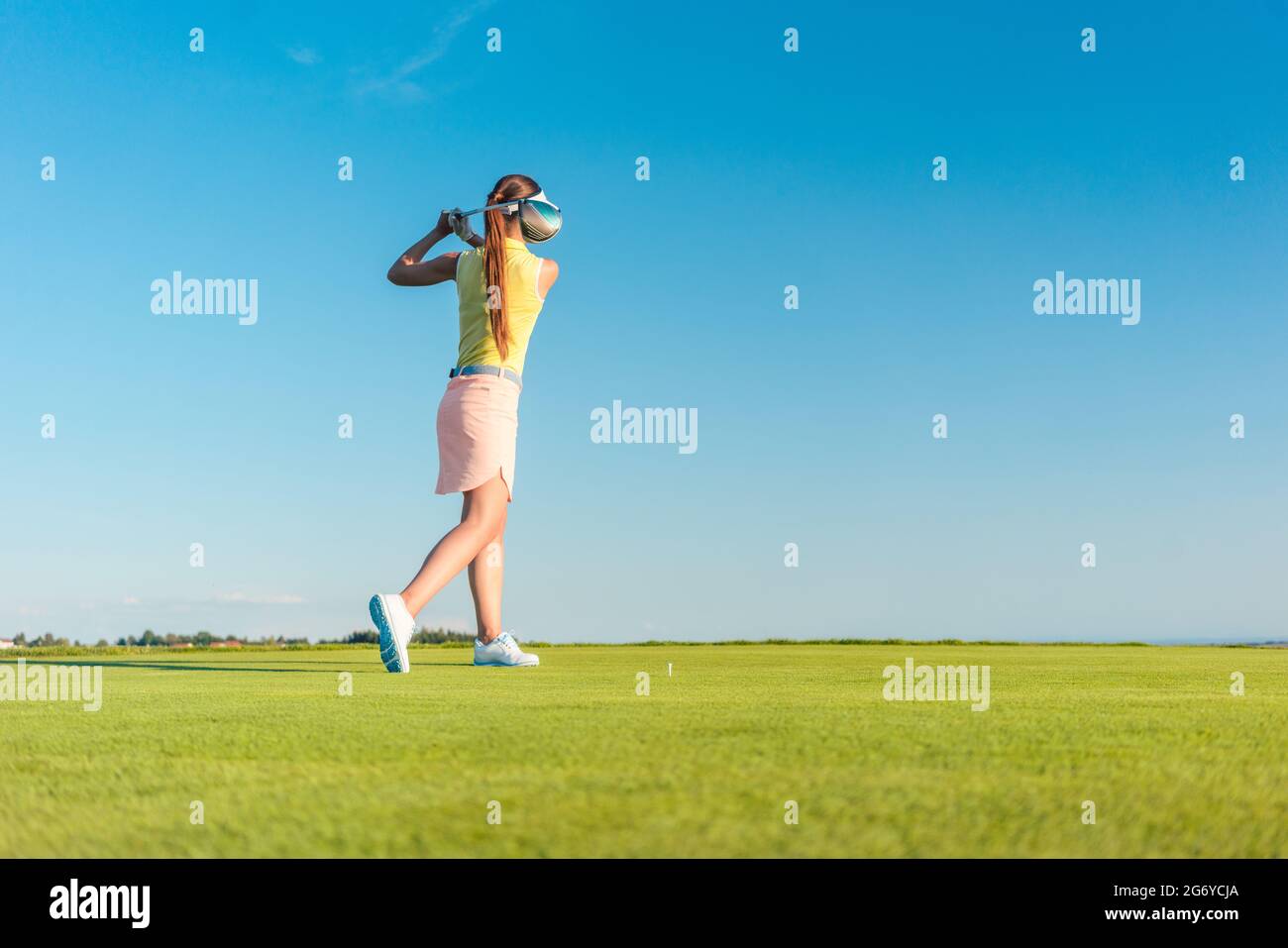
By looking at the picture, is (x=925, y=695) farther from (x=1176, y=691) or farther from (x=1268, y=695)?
(x=1268, y=695)

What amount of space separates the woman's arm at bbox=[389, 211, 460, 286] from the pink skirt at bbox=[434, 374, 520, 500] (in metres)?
0.89

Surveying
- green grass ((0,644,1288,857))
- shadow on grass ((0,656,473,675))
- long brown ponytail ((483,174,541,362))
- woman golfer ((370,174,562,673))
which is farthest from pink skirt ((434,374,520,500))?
green grass ((0,644,1288,857))

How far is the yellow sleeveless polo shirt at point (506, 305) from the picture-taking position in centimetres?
688

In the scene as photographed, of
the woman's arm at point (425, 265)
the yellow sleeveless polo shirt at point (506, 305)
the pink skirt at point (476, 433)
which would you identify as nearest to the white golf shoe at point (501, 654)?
the pink skirt at point (476, 433)

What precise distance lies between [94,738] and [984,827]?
2713mm

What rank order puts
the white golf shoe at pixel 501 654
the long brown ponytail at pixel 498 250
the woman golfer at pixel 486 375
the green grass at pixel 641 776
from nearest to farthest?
1. the green grass at pixel 641 776
2. the woman golfer at pixel 486 375
3. the long brown ponytail at pixel 498 250
4. the white golf shoe at pixel 501 654

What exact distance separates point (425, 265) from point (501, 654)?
9.21ft

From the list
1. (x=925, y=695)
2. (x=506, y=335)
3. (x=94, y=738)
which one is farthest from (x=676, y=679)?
(x=94, y=738)

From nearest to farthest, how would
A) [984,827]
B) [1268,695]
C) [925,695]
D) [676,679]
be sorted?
[984,827] < [925,695] < [1268,695] < [676,679]

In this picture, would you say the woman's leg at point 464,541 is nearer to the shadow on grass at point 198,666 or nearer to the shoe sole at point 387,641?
the shoe sole at point 387,641

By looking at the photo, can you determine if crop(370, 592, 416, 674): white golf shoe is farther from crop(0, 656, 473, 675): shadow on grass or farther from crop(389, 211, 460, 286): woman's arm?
crop(389, 211, 460, 286): woman's arm

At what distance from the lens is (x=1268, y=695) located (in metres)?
5.05

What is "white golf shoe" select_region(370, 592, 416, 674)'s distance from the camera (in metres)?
5.75

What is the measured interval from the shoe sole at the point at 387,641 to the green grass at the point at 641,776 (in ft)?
4.28
